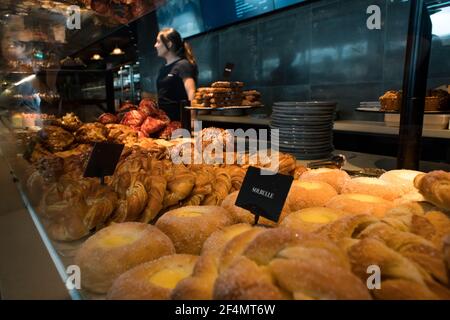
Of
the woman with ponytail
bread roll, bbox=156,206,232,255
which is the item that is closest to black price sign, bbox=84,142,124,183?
bread roll, bbox=156,206,232,255

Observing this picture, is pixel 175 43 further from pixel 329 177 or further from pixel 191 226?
pixel 191 226

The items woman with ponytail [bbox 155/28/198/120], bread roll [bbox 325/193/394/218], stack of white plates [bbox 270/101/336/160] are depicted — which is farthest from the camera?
woman with ponytail [bbox 155/28/198/120]

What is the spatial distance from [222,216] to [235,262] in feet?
1.75

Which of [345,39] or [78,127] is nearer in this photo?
[78,127]

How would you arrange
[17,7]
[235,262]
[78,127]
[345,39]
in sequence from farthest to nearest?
1. [345,39]
2. [78,127]
3. [17,7]
4. [235,262]

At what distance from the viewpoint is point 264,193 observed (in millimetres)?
1058

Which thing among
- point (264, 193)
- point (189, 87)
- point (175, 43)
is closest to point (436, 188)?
point (264, 193)

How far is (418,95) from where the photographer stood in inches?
60.2

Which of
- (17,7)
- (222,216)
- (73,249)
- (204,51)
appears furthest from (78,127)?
(204,51)

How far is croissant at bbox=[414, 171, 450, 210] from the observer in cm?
104

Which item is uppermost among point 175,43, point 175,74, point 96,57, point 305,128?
point 96,57

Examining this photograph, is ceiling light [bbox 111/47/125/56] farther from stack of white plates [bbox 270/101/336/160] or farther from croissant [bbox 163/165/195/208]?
croissant [bbox 163/165/195/208]

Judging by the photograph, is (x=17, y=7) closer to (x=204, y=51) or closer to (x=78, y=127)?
(x=78, y=127)

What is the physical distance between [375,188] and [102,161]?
112 centimetres
